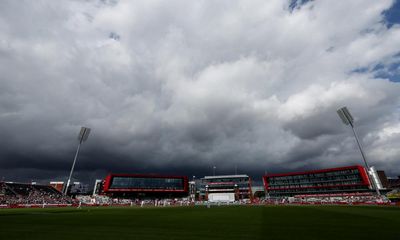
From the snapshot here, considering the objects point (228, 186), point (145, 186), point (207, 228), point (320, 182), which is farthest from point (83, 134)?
point (320, 182)

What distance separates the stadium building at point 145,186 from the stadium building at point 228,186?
697 inches

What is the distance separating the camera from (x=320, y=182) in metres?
119

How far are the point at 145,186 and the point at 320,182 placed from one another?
9356 cm

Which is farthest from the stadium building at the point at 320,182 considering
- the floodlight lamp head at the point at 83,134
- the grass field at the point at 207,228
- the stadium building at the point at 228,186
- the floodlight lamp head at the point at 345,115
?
the floodlight lamp head at the point at 83,134

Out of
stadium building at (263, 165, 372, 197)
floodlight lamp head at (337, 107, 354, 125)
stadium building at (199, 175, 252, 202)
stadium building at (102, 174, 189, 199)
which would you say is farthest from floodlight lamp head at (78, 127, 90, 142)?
stadium building at (263, 165, 372, 197)

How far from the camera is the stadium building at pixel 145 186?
118000 mm

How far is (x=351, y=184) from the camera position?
108 m

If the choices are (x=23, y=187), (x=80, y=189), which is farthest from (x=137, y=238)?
(x=80, y=189)

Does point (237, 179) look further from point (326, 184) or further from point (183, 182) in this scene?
point (326, 184)

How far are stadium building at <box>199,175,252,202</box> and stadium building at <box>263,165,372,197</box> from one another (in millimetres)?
14363

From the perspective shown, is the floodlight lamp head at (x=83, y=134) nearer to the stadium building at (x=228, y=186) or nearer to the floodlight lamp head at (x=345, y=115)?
the floodlight lamp head at (x=345, y=115)

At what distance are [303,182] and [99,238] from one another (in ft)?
438

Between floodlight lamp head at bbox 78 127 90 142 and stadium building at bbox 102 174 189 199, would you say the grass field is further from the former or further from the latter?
stadium building at bbox 102 174 189 199

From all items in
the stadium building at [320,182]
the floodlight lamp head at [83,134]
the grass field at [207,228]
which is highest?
the floodlight lamp head at [83,134]
